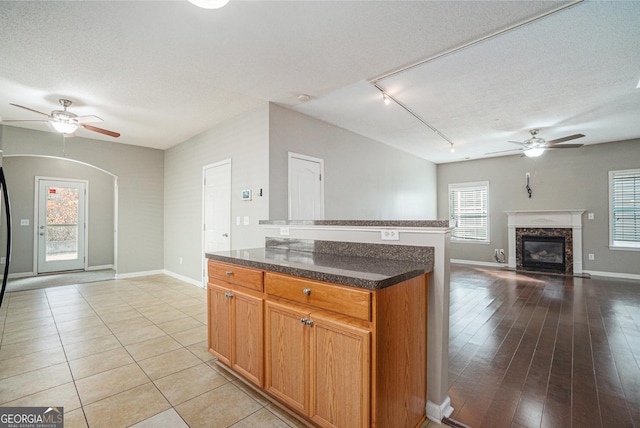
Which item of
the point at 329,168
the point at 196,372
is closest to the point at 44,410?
the point at 196,372

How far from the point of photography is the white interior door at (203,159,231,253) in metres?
4.39

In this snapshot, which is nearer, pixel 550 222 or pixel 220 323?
pixel 220 323

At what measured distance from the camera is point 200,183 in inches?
201

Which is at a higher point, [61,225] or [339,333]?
[61,225]

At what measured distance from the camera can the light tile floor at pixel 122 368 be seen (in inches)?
71.9

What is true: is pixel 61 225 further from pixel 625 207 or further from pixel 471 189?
pixel 625 207

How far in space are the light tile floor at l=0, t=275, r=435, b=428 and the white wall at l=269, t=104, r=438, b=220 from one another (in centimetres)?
187

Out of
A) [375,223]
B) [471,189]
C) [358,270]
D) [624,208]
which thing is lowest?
[358,270]

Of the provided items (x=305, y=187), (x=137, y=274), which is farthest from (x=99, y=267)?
(x=305, y=187)

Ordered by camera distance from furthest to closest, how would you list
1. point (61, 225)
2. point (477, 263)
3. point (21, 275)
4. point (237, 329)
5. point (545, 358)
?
point (477, 263) → point (61, 225) → point (21, 275) → point (545, 358) → point (237, 329)

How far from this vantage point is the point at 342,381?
1.46 meters

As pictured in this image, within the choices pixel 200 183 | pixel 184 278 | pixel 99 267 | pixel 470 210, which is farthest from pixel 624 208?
pixel 99 267

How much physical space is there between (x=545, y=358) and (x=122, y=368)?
3.76 metres

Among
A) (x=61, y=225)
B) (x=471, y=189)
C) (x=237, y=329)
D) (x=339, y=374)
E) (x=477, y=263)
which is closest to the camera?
(x=339, y=374)
